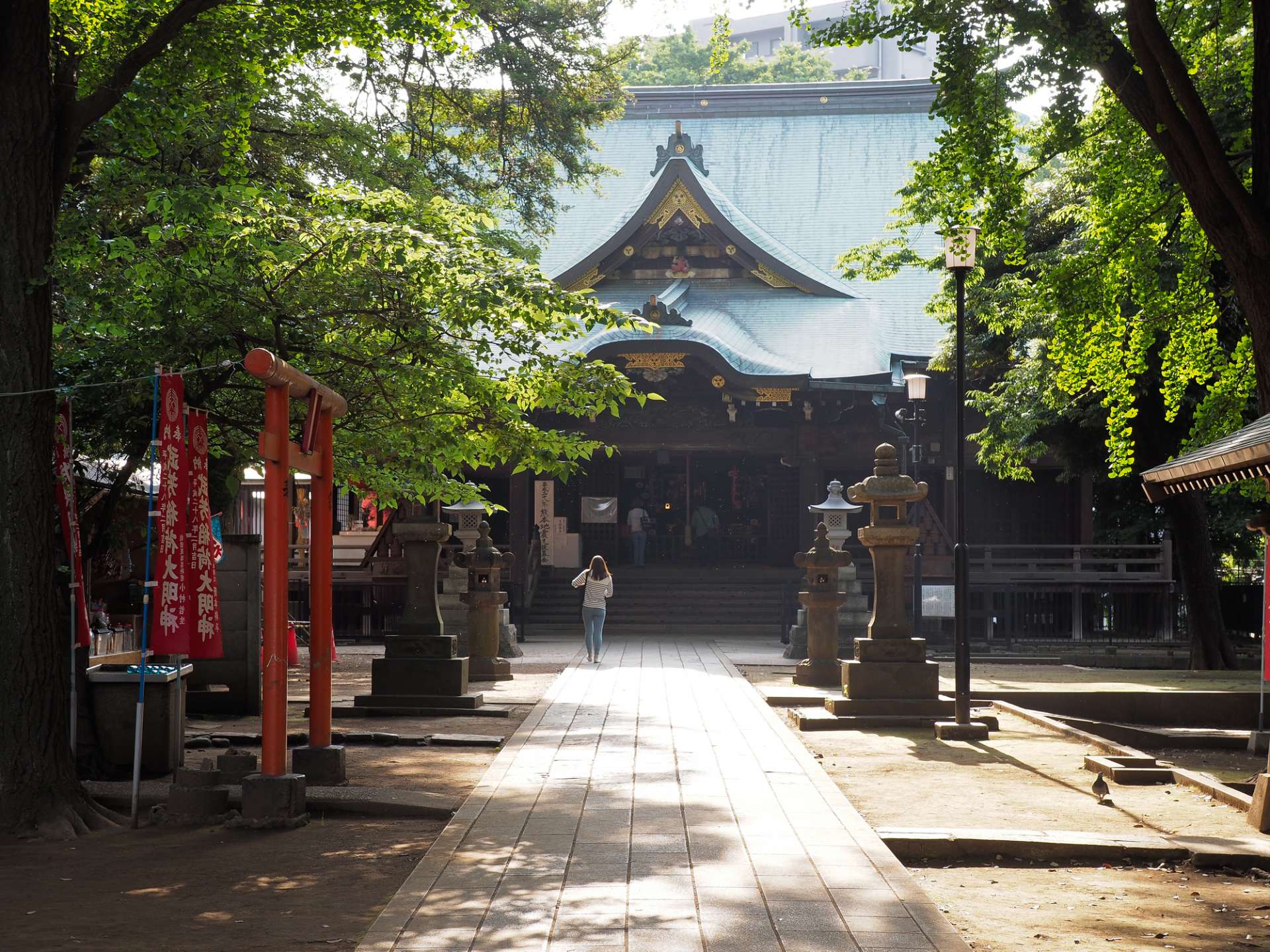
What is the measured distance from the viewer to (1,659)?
714 centimetres

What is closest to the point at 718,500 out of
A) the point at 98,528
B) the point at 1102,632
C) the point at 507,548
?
the point at 507,548

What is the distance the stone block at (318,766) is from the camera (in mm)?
8398

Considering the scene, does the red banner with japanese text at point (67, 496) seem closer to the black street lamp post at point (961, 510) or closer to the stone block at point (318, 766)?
the stone block at point (318, 766)

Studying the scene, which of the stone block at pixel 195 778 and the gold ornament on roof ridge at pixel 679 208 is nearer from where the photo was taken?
the stone block at pixel 195 778

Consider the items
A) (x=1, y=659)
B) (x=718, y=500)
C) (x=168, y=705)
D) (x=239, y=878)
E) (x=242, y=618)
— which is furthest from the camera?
(x=718, y=500)

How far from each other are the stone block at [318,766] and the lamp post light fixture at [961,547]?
18.6ft

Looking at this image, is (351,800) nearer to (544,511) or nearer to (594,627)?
(594,627)

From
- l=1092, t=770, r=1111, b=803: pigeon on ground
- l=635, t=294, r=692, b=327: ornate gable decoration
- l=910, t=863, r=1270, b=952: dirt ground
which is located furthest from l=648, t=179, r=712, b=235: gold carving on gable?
l=910, t=863, r=1270, b=952: dirt ground

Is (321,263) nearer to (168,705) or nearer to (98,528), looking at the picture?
(98,528)

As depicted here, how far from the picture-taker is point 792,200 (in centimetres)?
2959

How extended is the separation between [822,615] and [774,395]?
8770 millimetres

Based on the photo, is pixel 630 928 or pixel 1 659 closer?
pixel 630 928

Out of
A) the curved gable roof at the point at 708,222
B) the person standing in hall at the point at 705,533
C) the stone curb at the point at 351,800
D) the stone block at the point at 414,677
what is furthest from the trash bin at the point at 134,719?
the person standing in hall at the point at 705,533

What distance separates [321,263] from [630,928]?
5.32 m
